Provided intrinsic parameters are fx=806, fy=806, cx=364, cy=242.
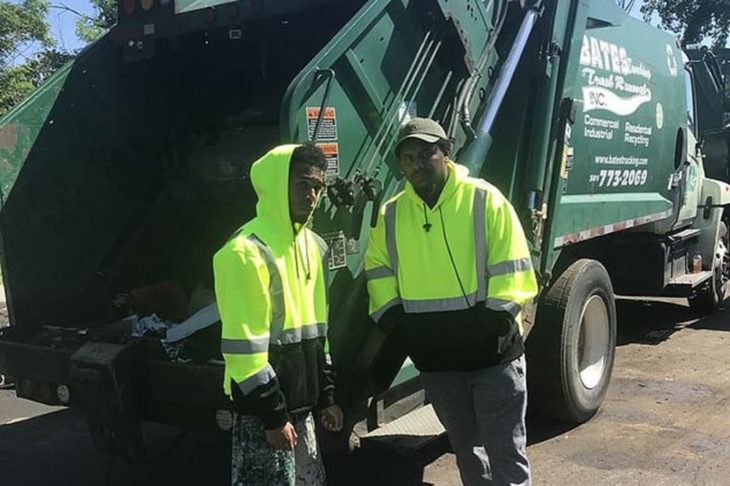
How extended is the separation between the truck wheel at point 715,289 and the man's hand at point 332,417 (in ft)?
20.4

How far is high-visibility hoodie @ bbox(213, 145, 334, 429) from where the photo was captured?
234cm

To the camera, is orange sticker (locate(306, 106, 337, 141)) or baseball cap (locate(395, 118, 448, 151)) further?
orange sticker (locate(306, 106, 337, 141))

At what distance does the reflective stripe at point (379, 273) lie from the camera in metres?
2.95

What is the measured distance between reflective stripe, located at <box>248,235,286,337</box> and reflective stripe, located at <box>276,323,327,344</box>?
0.02m

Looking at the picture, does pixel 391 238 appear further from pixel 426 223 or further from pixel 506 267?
pixel 506 267

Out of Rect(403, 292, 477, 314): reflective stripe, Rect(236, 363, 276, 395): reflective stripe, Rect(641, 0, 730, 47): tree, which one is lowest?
Rect(236, 363, 276, 395): reflective stripe

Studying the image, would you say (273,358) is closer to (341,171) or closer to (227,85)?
(341,171)

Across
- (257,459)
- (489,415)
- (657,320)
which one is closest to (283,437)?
(257,459)

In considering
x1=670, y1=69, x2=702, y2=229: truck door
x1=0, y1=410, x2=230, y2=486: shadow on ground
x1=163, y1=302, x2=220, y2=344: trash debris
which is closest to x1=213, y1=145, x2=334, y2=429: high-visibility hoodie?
x1=163, y1=302, x2=220, y2=344: trash debris

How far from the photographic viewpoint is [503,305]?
2.69 m

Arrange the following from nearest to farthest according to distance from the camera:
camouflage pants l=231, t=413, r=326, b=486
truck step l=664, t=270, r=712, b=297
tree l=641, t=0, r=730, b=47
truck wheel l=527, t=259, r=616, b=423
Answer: camouflage pants l=231, t=413, r=326, b=486, truck wheel l=527, t=259, r=616, b=423, truck step l=664, t=270, r=712, b=297, tree l=641, t=0, r=730, b=47

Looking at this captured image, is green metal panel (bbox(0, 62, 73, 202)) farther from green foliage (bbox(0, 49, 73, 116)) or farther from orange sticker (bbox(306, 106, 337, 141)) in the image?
green foliage (bbox(0, 49, 73, 116))

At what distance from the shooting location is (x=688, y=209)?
7152mm

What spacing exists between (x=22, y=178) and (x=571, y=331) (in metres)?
3.01
